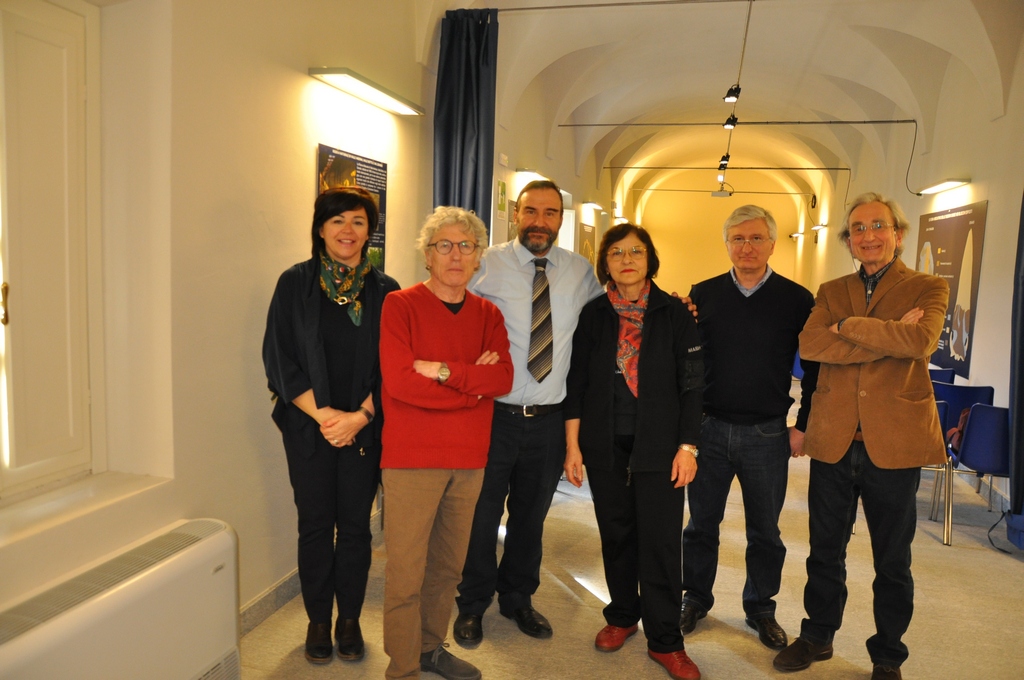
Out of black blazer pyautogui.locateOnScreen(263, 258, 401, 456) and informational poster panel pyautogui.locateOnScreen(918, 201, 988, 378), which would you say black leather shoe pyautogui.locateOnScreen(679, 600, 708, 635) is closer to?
black blazer pyautogui.locateOnScreen(263, 258, 401, 456)

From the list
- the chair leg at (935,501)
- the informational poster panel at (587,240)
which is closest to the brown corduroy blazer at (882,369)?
the chair leg at (935,501)

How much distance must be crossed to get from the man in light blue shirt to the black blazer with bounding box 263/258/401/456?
53 cm

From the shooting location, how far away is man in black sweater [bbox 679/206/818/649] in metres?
2.93

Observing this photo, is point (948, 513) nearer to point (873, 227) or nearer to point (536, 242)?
point (873, 227)

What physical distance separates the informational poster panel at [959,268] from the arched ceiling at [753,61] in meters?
1.05

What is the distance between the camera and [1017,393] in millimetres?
4246

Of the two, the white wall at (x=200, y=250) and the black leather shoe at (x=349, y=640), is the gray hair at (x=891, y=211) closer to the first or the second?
the white wall at (x=200, y=250)

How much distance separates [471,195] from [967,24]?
4.68 meters

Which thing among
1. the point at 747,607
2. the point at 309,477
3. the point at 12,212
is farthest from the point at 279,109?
the point at 747,607

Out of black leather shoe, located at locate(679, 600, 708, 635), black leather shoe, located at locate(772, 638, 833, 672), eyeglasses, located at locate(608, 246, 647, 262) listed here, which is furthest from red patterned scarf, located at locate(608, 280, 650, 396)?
black leather shoe, located at locate(772, 638, 833, 672)

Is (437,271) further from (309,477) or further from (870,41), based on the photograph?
(870,41)

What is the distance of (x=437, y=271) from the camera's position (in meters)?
2.53

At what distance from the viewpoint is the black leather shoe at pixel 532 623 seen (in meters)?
3.15

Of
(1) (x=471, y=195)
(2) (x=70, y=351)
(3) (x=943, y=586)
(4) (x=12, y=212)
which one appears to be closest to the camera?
(4) (x=12, y=212)
